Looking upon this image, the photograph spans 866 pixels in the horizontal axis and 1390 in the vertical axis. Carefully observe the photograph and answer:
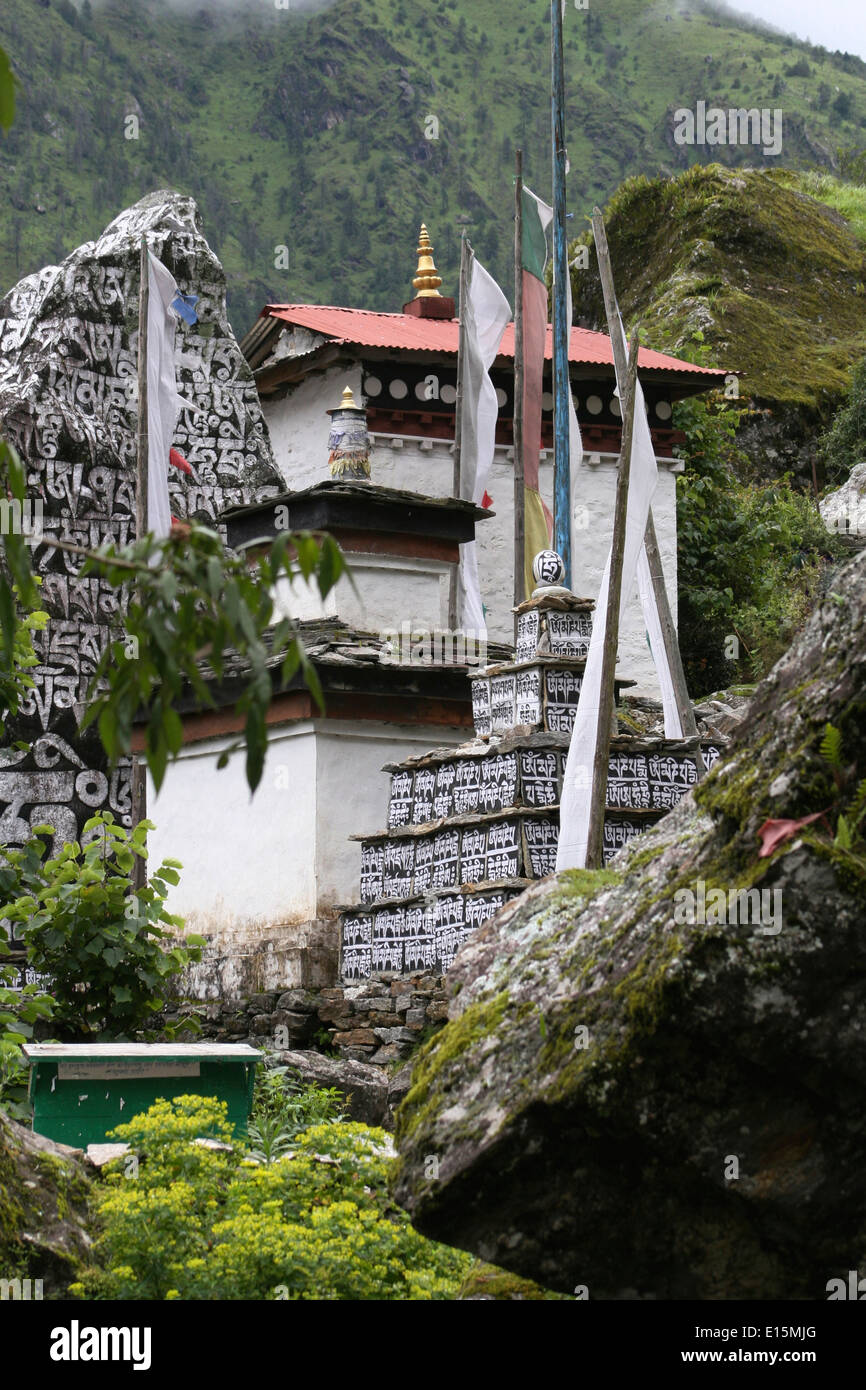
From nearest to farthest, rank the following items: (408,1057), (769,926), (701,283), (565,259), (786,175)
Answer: (769,926)
(408,1057)
(565,259)
(701,283)
(786,175)

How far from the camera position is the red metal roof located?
965 inches

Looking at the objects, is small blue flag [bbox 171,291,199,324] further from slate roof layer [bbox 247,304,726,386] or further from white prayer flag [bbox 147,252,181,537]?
slate roof layer [bbox 247,304,726,386]

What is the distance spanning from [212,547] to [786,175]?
39728 mm

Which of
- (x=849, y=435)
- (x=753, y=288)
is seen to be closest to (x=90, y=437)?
(x=849, y=435)

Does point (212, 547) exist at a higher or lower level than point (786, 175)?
lower

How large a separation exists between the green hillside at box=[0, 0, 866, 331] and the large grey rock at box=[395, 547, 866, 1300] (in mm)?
73118

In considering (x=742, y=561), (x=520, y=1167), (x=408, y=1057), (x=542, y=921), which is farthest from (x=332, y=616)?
(x=742, y=561)

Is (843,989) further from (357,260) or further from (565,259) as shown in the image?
(357,260)

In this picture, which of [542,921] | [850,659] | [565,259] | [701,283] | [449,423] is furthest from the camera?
[701,283]

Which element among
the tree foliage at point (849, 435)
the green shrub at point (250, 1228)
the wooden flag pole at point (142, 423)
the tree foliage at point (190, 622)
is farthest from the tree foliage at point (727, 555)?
the tree foliage at point (190, 622)

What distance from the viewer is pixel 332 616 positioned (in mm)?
15234

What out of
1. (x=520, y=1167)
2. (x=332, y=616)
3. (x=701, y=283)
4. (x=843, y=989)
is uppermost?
(x=701, y=283)

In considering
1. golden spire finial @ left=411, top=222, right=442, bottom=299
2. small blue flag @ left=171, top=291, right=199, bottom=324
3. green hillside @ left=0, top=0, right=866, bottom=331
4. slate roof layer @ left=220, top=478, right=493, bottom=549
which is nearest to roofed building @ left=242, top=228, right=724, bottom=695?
golden spire finial @ left=411, top=222, right=442, bottom=299

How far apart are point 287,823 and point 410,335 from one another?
12657 millimetres
